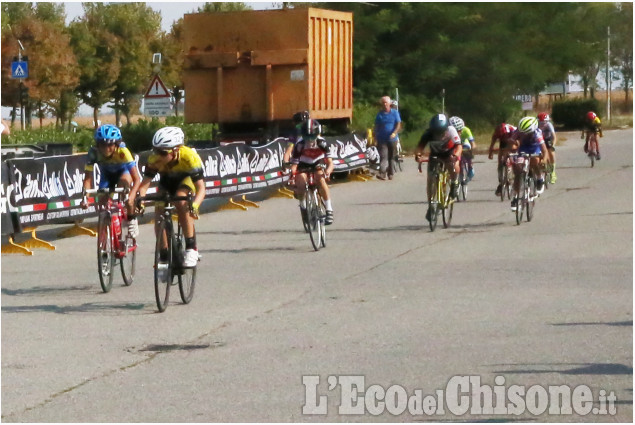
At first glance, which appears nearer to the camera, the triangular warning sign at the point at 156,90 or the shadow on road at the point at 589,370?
the shadow on road at the point at 589,370

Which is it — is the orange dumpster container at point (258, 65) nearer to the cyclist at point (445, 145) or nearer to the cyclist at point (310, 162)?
the cyclist at point (445, 145)

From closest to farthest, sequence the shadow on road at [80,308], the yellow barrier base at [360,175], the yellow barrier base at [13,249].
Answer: the shadow on road at [80,308] < the yellow barrier base at [13,249] < the yellow barrier base at [360,175]

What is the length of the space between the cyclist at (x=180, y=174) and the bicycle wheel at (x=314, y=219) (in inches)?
179

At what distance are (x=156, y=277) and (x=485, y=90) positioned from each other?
42.2m

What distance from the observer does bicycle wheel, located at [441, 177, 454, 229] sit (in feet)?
61.2

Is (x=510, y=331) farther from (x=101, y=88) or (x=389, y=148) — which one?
(x=101, y=88)

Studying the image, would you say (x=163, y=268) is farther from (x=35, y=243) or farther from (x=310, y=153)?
(x=35, y=243)

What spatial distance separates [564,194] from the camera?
82.6 ft

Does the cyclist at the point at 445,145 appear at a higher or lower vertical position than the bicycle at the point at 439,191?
higher

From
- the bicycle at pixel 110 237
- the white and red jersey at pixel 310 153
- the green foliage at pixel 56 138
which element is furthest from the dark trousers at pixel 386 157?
the bicycle at pixel 110 237

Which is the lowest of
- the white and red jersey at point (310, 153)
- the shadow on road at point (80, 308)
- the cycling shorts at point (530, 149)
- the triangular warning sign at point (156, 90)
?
the shadow on road at point (80, 308)

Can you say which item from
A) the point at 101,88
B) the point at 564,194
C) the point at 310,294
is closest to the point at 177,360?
the point at 310,294

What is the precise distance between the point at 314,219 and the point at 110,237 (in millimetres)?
3966

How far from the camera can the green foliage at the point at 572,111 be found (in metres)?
71.8
